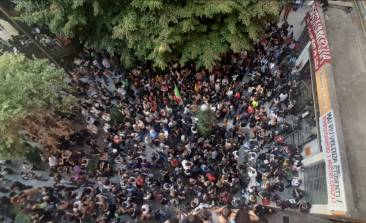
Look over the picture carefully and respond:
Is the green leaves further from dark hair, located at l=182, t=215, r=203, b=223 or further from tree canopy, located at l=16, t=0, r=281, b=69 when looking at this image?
dark hair, located at l=182, t=215, r=203, b=223

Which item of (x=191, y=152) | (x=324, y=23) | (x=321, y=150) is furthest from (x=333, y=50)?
(x=191, y=152)

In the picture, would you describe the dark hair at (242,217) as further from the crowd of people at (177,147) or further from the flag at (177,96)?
the flag at (177,96)

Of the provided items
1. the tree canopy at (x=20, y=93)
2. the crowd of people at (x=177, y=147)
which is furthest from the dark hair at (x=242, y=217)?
the tree canopy at (x=20, y=93)

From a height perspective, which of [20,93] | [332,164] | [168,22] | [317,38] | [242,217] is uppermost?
[317,38]

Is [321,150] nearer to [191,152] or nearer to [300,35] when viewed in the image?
[191,152]

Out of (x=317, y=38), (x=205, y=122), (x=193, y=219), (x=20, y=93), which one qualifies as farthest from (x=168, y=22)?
(x=193, y=219)

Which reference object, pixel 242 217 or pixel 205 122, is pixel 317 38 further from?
pixel 242 217

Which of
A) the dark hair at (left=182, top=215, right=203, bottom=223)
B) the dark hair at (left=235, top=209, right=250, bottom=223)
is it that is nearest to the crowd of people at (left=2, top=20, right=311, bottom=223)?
the dark hair at (left=182, top=215, right=203, bottom=223)
